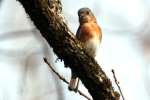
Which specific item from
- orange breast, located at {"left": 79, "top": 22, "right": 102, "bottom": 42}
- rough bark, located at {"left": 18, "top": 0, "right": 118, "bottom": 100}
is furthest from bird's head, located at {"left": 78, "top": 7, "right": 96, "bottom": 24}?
rough bark, located at {"left": 18, "top": 0, "right": 118, "bottom": 100}

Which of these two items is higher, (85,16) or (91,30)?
(85,16)

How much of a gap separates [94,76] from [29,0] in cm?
48

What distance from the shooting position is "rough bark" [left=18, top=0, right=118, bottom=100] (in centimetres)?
174

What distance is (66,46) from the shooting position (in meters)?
1.83

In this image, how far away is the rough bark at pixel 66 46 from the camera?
5.72ft

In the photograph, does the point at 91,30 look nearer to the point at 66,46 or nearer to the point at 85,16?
the point at 85,16

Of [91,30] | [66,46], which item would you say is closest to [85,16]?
[91,30]

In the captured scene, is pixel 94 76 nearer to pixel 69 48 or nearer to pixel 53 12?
pixel 69 48

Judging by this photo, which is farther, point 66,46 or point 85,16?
point 85,16

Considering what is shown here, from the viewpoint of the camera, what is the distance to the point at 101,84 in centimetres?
189

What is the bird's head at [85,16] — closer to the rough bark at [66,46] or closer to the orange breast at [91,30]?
the orange breast at [91,30]

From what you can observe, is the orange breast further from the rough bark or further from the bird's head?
the rough bark

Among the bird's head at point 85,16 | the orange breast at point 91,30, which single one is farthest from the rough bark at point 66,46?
the bird's head at point 85,16

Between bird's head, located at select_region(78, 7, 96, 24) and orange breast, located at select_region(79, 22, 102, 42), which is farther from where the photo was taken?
bird's head, located at select_region(78, 7, 96, 24)
